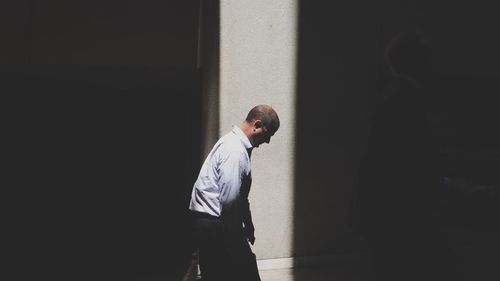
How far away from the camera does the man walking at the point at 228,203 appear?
3.68m

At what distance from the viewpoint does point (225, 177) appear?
369 cm

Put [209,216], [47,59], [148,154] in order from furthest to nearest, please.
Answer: [148,154] → [47,59] → [209,216]

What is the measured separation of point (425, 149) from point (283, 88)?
3.12 m

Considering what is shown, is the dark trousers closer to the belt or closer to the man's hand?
the belt

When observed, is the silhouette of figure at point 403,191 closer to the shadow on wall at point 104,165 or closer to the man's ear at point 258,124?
the man's ear at point 258,124

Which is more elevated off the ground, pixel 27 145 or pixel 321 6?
pixel 321 6

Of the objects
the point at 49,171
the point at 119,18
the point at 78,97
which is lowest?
the point at 49,171

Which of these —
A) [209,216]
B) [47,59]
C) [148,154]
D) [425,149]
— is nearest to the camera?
[425,149]

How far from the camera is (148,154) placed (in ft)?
20.9

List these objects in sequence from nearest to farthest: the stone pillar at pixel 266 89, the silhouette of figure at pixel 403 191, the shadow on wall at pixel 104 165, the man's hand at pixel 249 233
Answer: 1. the silhouette of figure at pixel 403 191
2. the man's hand at pixel 249 233
3. the stone pillar at pixel 266 89
4. the shadow on wall at pixel 104 165

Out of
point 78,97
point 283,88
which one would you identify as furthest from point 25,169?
point 283,88

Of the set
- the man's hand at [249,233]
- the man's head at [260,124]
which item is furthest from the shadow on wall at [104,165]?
the man's head at [260,124]

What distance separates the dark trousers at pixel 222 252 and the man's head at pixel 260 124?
1.82ft

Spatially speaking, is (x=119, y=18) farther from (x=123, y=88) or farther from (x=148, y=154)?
(x=148, y=154)
